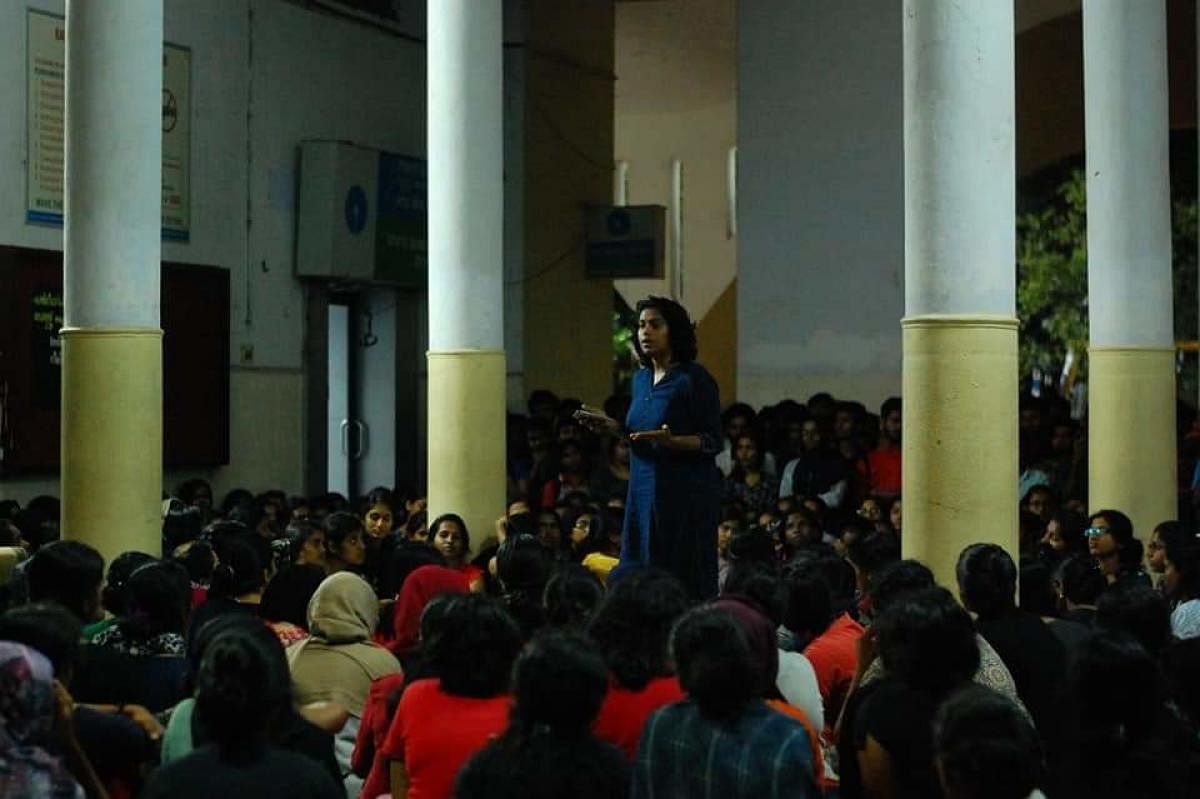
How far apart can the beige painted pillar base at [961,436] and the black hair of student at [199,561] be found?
3061 mm

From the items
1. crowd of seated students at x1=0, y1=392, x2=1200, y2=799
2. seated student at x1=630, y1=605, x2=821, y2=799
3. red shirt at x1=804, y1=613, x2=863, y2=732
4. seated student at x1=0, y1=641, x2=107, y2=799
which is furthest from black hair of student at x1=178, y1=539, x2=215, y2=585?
seated student at x1=630, y1=605, x2=821, y2=799

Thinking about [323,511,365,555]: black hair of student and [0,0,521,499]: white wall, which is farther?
[0,0,521,499]: white wall

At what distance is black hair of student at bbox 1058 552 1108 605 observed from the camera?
7.85 m

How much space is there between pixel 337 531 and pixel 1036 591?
3.19m

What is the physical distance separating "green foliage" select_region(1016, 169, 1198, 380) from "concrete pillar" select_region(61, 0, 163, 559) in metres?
17.4

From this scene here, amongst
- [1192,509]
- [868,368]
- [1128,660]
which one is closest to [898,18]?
[868,368]

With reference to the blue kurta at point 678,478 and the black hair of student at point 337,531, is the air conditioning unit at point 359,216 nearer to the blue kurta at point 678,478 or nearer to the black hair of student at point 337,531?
the black hair of student at point 337,531

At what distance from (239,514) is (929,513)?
16.4ft

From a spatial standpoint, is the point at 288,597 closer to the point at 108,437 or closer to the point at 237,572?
the point at 237,572

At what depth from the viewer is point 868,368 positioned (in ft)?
55.4

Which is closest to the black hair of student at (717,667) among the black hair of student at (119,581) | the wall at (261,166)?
the black hair of student at (119,581)

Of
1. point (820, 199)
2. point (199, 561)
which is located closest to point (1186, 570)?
point (199, 561)

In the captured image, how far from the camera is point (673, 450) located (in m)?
8.32

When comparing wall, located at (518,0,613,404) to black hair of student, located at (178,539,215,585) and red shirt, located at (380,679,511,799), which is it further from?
red shirt, located at (380,679,511,799)
